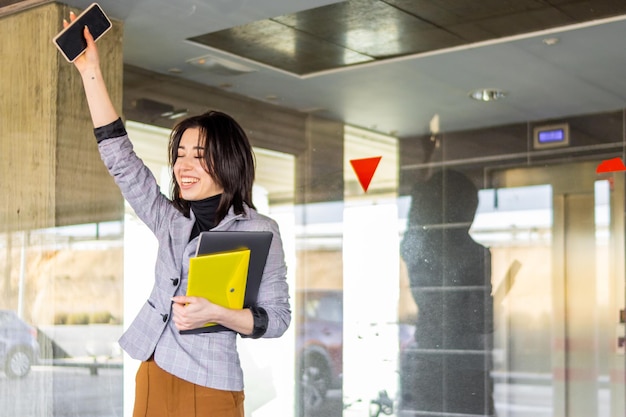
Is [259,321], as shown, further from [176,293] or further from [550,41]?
[550,41]

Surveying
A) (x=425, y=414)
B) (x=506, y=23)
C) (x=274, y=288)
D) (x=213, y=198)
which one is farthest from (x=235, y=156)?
(x=425, y=414)

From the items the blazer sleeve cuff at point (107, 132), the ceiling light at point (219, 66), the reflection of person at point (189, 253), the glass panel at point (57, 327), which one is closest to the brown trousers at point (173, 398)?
the reflection of person at point (189, 253)

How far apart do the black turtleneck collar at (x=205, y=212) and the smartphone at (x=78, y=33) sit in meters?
0.48

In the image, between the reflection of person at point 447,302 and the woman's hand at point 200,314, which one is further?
the reflection of person at point 447,302

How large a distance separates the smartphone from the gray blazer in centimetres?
25

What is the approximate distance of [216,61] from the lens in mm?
4383

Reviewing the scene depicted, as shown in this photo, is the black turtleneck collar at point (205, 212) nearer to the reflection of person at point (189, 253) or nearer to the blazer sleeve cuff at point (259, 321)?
the reflection of person at point (189, 253)

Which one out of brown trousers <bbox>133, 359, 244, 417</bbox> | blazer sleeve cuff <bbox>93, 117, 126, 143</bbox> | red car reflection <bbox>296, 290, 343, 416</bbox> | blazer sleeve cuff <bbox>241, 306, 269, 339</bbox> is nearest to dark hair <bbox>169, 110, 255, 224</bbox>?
blazer sleeve cuff <bbox>93, 117, 126, 143</bbox>

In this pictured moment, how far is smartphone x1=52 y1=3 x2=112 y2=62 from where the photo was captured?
2.25 meters

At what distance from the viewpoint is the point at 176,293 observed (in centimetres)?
212

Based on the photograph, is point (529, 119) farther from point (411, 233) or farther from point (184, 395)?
point (184, 395)

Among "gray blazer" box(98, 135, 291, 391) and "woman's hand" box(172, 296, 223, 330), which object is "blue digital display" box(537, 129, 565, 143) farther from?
"woman's hand" box(172, 296, 223, 330)

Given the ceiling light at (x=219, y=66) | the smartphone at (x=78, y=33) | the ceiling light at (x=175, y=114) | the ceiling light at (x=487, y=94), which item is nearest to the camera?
the smartphone at (x=78, y=33)

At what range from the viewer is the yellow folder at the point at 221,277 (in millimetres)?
1846
